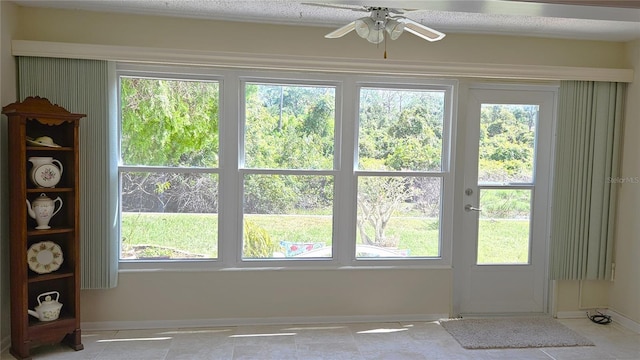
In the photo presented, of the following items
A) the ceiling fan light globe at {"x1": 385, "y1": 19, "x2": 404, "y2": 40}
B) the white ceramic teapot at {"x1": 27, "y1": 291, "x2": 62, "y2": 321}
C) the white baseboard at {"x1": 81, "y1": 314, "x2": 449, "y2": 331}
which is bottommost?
the white baseboard at {"x1": 81, "y1": 314, "x2": 449, "y2": 331}

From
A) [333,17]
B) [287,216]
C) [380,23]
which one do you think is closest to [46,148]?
Answer: [287,216]

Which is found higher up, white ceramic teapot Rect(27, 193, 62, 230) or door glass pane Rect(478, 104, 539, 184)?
door glass pane Rect(478, 104, 539, 184)

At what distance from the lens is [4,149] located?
305cm

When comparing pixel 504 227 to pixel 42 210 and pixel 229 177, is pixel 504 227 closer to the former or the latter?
pixel 229 177

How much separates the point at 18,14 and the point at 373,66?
2.59 m

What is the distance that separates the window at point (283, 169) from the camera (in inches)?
139

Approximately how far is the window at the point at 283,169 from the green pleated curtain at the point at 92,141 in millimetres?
164

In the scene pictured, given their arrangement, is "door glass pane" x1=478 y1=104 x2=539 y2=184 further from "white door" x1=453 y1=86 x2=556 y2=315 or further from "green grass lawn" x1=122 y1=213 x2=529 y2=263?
"green grass lawn" x1=122 y1=213 x2=529 y2=263

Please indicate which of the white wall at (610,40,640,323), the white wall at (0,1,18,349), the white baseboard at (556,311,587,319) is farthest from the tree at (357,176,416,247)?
the white wall at (0,1,18,349)

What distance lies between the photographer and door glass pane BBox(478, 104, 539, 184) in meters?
3.89

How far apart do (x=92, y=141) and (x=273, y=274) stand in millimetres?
1690

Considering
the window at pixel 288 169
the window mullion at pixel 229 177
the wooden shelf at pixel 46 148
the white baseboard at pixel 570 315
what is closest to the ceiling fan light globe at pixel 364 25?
the window at pixel 288 169

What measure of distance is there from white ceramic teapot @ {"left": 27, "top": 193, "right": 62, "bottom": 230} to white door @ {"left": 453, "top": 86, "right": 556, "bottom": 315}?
122 inches

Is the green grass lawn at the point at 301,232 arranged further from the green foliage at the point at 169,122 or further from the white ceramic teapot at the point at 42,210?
the white ceramic teapot at the point at 42,210
